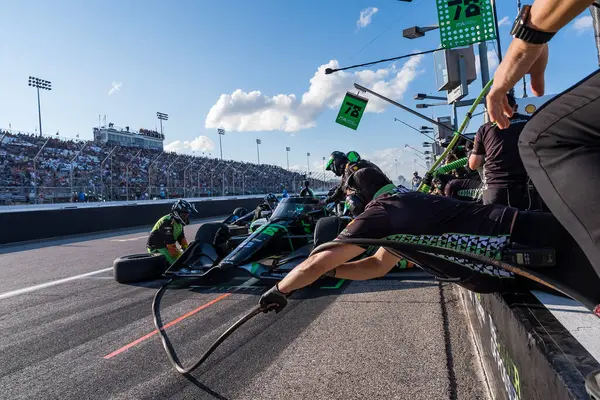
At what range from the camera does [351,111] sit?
11.1 metres

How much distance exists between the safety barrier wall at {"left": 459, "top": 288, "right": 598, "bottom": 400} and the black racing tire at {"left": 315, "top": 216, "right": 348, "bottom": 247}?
3.15m

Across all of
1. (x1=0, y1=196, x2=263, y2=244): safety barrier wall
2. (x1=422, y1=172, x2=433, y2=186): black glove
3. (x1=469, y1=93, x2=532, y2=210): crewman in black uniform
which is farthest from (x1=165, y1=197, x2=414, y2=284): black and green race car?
(x1=0, y1=196, x2=263, y2=244): safety barrier wall

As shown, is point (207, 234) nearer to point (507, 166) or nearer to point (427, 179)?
point (427, 179)

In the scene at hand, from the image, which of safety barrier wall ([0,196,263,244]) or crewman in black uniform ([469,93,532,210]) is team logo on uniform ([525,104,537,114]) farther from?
safety barrier wall ([0,196,263,244])

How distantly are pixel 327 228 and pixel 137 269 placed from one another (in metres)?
2.91

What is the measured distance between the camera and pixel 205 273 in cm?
512

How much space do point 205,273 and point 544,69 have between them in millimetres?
4536

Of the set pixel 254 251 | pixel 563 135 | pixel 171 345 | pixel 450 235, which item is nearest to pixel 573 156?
pixel 563 135

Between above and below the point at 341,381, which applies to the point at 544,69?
above

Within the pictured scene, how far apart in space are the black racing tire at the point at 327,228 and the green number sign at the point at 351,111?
6086 mm

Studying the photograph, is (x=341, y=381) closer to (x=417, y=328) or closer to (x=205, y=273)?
(x=417, y=328)

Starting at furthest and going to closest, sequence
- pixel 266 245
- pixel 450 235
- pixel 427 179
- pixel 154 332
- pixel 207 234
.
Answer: pixel 207 234, pixel 266 245, pixel 427 179, pixel 154 332, pixel 450 235

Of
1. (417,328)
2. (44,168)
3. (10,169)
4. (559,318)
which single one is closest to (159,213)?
(44,168)

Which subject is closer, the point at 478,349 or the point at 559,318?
the point at 559,318
